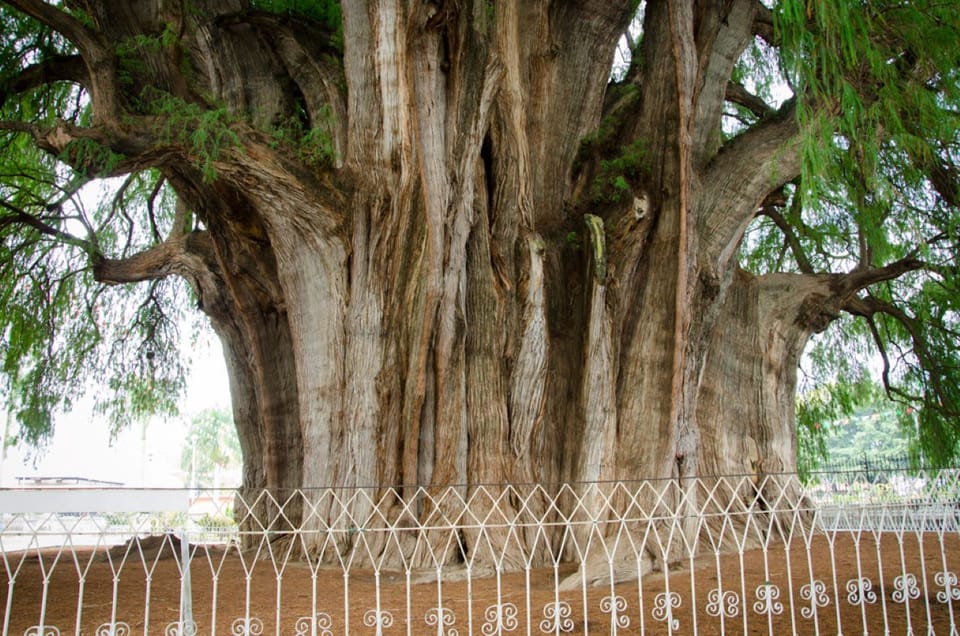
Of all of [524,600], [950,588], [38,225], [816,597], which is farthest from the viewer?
[38,225]

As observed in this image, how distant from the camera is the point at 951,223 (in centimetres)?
676

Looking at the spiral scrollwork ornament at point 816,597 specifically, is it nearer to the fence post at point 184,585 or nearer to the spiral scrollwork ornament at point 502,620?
the spiral scrollwork ornament at point 502,620

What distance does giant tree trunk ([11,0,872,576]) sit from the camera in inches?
242

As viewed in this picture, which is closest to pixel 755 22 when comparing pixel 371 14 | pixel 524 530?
pixel 371 14

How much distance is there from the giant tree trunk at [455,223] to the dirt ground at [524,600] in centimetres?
103

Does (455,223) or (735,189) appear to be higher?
(735,189)

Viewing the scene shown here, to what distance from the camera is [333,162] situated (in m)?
6.56

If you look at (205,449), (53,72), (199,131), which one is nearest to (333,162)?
(199,131)

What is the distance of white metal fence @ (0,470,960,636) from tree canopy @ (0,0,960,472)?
2.04 m

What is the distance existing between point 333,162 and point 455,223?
3.90 feet

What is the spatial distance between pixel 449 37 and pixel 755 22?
3194mm

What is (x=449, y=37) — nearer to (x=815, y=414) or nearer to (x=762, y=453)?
(x=762, y=453)

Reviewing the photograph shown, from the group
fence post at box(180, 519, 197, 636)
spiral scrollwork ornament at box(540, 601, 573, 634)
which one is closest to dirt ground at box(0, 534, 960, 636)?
spiral scrollwork ornament at box(540, 601, 573, 634)

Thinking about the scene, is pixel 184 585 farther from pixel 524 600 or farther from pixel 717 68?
pixel 717 68
